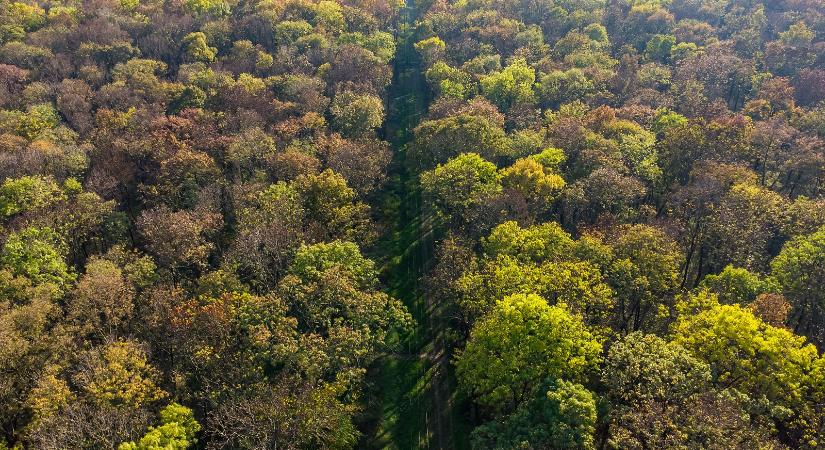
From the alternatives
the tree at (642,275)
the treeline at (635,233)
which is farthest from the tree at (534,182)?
the tree at (642,275)

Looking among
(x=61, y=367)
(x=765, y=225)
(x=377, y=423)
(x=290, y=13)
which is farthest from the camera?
(x=290, y=13)

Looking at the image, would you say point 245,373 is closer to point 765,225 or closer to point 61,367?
point 61,367

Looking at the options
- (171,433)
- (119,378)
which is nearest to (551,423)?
(171,433)

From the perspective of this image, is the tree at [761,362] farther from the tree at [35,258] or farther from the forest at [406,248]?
the tree at [35,258]

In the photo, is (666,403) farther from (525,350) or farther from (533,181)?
(533,181)

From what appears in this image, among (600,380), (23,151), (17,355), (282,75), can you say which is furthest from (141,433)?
(282,75)

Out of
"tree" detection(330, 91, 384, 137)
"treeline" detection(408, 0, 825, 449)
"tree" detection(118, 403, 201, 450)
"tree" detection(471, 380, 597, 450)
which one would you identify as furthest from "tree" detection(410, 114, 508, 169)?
"tree" detection(118, 403, 201, 450)
